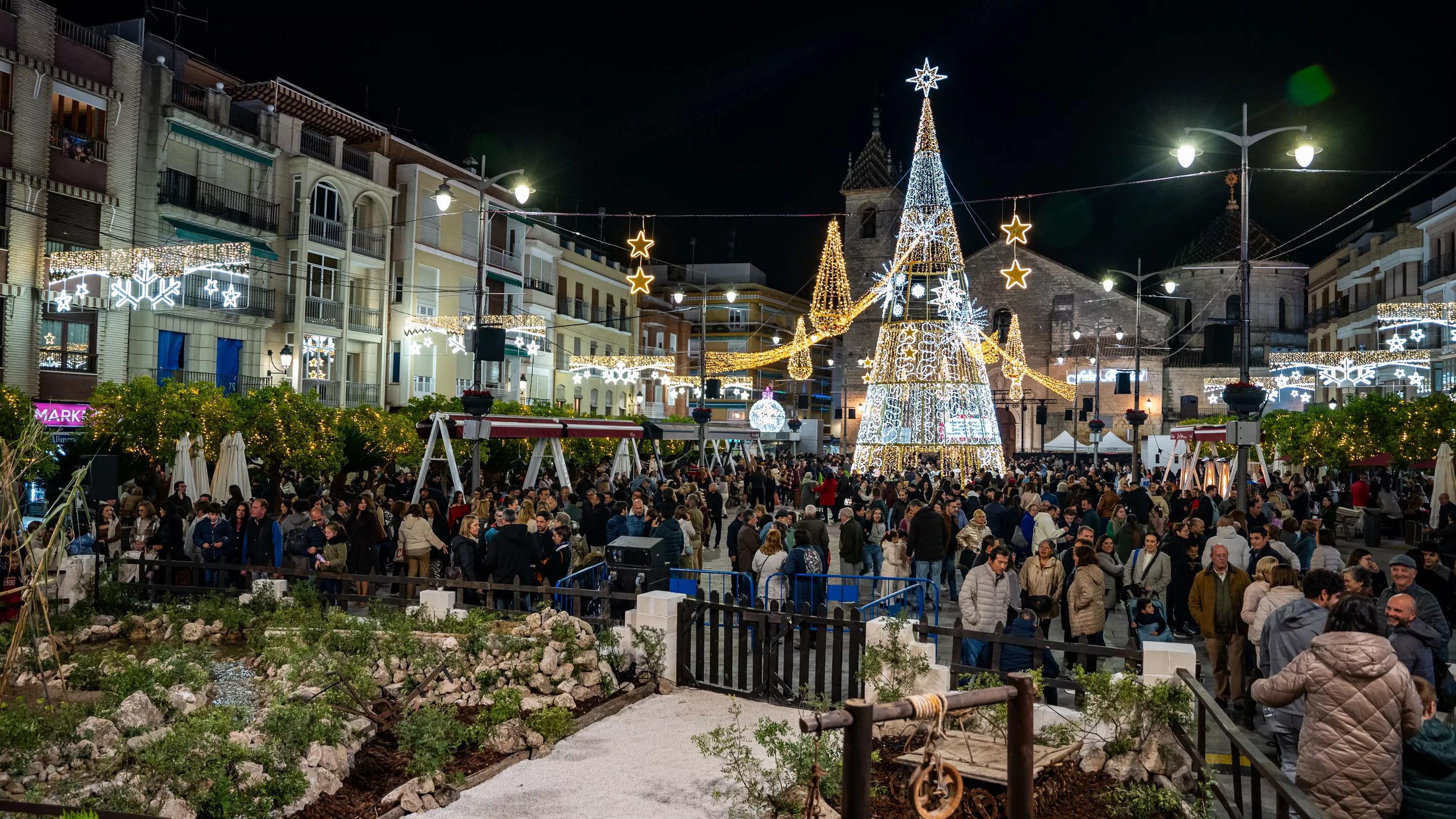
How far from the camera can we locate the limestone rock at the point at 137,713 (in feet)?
21.3

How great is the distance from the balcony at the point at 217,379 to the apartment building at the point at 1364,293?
3731 cm

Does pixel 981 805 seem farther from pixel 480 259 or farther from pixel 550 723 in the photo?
pixel 480 259

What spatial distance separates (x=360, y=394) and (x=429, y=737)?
27.9 metres

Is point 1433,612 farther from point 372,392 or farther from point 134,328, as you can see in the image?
point 372,392

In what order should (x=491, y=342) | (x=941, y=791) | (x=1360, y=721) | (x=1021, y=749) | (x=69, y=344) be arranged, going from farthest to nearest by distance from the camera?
(x=69, y=344), (x=491, y=342), (x=1360, y=721), (x=941, y=791), (x=1021, y=749)

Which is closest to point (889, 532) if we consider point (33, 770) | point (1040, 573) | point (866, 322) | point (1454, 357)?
point (1040, 573)

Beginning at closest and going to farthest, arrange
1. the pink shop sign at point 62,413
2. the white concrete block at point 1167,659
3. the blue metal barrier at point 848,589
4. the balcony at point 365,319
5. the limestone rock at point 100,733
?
the limestone rock at point 100,733, the white concrete block at point 1167,659, the blue metal barrier at point 848,589, the pink shop sign at point 62,413, the balcony at point 365,319

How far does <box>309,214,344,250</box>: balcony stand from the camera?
2964cm

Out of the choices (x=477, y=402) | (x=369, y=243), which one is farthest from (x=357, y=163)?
(x=477, y=402)

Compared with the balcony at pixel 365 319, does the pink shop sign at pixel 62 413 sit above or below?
below

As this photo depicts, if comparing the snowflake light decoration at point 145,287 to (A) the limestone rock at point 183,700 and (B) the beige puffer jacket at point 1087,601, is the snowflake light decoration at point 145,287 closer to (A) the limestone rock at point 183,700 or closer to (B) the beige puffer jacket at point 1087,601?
(A) the limestone rock at point 183,700

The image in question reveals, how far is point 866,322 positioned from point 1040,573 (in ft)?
166

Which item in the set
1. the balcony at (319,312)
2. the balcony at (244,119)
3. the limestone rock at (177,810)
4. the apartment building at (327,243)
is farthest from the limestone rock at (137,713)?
the balcony at (244,119)

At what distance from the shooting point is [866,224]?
57.4 m
